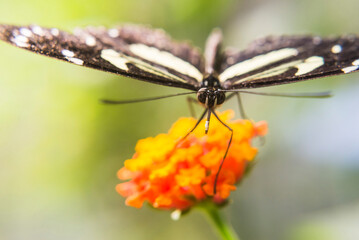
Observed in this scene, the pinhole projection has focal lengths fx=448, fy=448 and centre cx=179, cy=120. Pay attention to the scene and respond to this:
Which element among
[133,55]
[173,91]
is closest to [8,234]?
[173,91]

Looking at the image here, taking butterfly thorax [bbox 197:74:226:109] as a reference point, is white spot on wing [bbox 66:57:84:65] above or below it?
above

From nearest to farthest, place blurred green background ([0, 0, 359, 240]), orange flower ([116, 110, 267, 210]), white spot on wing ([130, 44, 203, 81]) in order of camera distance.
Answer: orange flower ([116, 110, 267, 210]) < white spot on wing ([130, 44, 203, 81]) < blurred green background ([0, 0, 359, 240])

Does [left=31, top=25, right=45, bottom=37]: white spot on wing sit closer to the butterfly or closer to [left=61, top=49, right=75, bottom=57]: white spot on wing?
the butterfly

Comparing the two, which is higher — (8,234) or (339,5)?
(339,5)

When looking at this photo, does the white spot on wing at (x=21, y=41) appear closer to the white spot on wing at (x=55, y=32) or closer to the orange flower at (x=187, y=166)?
the white spot on wing at (x=55, y=32)

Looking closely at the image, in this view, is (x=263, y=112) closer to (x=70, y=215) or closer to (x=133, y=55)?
(x=133, y=55)

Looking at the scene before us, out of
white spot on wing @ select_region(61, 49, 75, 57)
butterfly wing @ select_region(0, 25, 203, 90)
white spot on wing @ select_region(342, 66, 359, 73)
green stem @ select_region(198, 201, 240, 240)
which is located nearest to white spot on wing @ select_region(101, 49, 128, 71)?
butterfly wing @ select_region(0, 25, 203, 90)

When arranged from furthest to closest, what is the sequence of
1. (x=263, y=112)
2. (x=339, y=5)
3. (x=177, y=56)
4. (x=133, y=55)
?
(x=263, y=112) < (x=339, y=5) < (x=177, y=56) < (x=133, y=55)

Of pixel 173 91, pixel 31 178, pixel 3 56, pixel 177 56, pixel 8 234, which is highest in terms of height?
pixel 3 56
